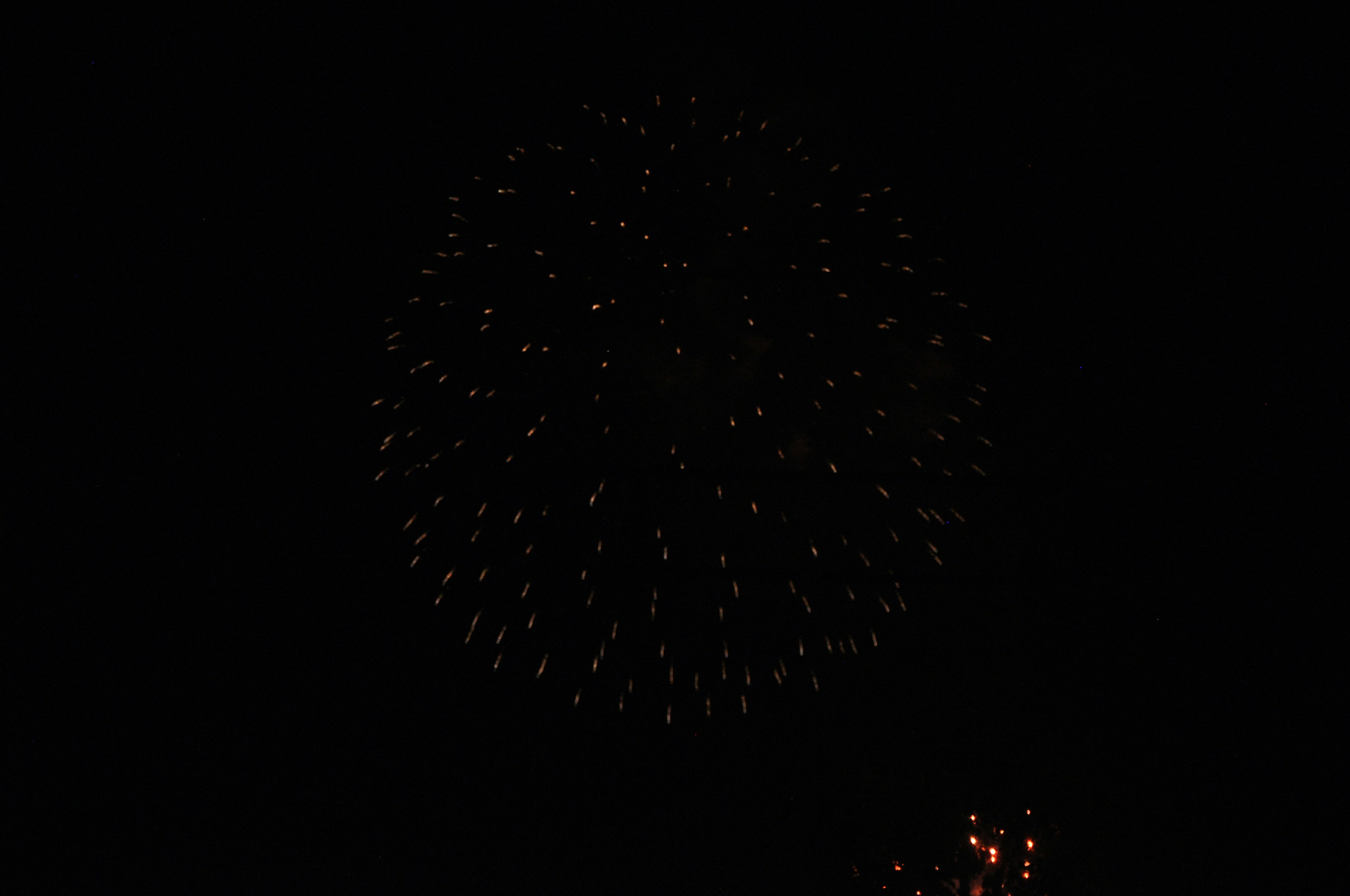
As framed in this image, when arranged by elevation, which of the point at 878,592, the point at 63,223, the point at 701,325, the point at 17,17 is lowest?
the point at 878,592

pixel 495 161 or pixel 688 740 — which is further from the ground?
pixel 495 161

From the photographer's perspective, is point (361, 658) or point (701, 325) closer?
point (701, 325)

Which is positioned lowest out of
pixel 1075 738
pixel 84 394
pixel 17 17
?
pixel 1075 738

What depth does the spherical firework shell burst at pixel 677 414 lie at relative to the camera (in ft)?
2.79

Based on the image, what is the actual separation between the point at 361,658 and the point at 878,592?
1.04 m

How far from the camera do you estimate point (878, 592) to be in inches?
36.4

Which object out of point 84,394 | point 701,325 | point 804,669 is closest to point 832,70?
point 701,325

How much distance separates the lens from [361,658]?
3.12 ft

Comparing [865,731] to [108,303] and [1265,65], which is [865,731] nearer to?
[1265,65]

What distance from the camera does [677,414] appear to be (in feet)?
2.84

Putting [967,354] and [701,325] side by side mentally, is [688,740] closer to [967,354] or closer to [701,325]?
[701,325]

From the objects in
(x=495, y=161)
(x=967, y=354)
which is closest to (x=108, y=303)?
(x=495, y=161)

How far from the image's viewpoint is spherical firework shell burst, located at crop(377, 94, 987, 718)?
851mm

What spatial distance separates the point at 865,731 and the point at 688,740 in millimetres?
353
